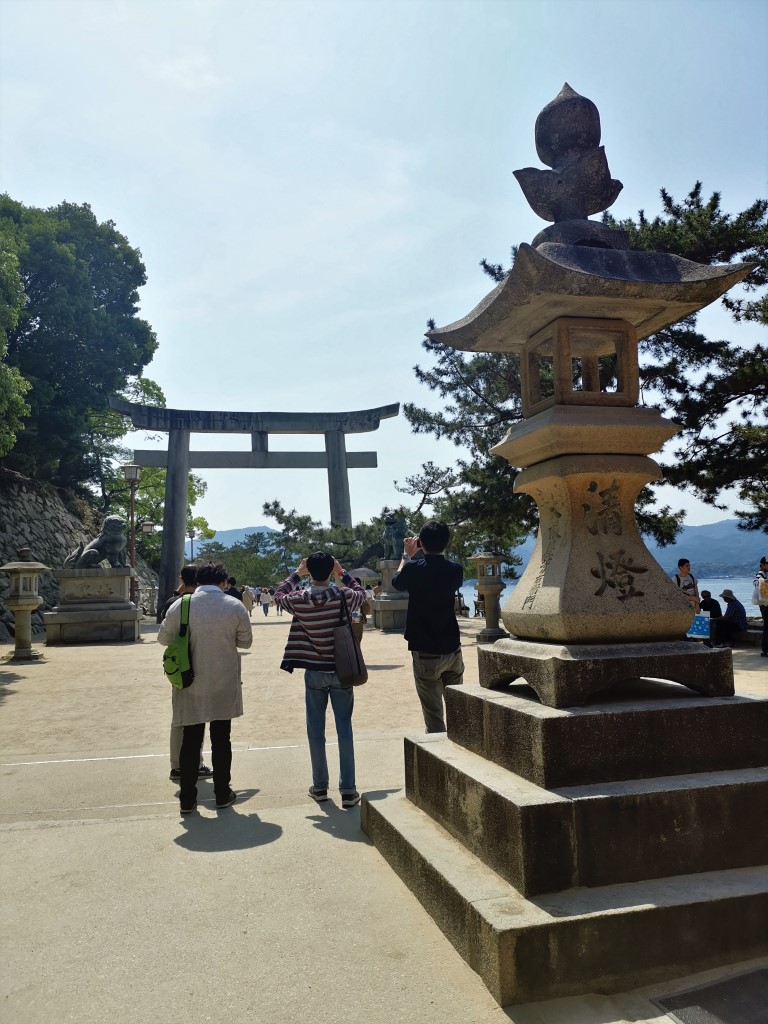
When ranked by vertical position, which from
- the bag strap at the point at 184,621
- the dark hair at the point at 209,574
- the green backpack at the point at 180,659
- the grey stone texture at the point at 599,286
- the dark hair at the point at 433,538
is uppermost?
the grey stone texture at the point at 599,286

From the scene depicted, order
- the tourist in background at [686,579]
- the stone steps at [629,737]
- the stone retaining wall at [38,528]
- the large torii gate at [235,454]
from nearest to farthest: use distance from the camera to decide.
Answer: the stone steps at [629,737] < the tourist in background at [686,579] < the stone retaining wall at [38,528] < the large torii gate at [235,454]

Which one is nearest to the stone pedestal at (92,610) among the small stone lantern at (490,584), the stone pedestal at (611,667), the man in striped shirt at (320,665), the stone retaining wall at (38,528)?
the stone retaining wall at (38,528)

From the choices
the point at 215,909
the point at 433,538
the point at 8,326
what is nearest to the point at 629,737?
the point at 215,909

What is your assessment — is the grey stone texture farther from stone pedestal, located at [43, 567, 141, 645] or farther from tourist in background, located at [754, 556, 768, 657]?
stone pedestal, located at [43, 567, 141, 645]

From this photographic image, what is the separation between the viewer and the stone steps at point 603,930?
6.55ft

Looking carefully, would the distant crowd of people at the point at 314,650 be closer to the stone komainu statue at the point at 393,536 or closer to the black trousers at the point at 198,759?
the black trousers at the point at 198,759

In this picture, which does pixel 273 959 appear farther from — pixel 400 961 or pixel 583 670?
pixel 583 670

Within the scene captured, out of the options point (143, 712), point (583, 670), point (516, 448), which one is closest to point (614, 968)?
point (583, 670)

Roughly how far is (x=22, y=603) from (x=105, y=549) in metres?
4.01

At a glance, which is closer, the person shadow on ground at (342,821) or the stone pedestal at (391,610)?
the person shadow on ground at (342,821)

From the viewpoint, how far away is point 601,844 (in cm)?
226

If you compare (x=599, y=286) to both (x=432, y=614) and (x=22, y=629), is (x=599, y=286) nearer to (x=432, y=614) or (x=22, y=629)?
(x=432, y=614)

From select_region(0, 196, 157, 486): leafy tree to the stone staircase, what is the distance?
2294 cm

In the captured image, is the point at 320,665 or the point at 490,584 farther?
the point at 490,584
